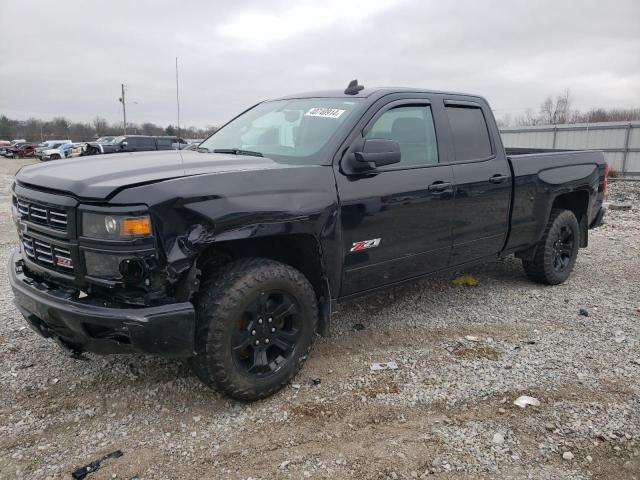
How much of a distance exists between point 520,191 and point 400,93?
1623 mm

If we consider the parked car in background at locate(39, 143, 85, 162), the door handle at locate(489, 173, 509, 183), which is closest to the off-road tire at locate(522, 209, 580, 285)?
the door handle at locate(489, 173, 509, 183)

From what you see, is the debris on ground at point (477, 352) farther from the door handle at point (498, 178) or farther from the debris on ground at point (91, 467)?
the debris on ground at point (91, 467)

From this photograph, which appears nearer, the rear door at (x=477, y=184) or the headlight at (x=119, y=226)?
the headlight at (x=119, y=226)

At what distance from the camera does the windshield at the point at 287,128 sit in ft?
11.4

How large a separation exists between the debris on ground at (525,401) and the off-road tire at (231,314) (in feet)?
4.69

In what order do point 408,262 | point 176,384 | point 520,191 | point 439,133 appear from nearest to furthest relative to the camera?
point 176,384, point 408,262, point 439,133, point 520,191

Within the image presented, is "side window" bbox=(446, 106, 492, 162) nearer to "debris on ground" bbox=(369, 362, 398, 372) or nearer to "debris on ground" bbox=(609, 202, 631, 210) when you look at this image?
"debris on ground" bbox=(369, 362, 398, 372)

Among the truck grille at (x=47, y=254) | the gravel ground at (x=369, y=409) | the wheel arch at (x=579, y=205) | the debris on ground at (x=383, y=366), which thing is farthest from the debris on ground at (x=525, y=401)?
the wheel arch at (x=579, y=205)

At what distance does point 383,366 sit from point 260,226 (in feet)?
4.73

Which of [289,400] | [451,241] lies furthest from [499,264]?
[289,400]

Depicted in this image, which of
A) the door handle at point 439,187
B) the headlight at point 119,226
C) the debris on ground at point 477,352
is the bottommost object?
the debris on ground at point 477,352

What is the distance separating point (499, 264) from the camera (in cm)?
637

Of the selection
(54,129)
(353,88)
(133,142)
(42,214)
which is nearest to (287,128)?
(353,88)

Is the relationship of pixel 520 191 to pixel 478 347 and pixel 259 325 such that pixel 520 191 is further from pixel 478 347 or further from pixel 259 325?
pixel 259 325
